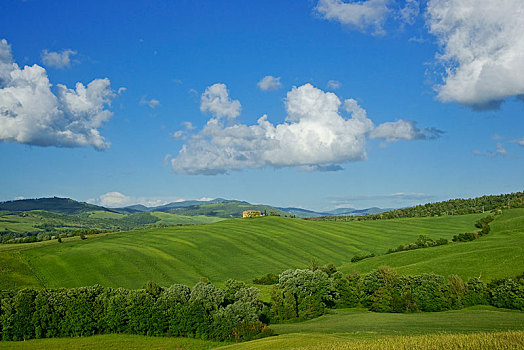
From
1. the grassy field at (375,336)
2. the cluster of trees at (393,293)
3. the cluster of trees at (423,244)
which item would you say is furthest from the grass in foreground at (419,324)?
the cluster of trees at (423,244)

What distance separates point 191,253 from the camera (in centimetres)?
14062

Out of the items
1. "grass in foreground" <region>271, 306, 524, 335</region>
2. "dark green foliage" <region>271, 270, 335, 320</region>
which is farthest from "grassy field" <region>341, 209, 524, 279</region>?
"dark green foliage" <region>271, 270, 335, 320</region>

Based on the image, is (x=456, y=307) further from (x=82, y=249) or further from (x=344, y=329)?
(x=82, y=249)

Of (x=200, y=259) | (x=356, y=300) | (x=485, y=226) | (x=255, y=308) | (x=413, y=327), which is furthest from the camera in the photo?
(x=485, y=226)

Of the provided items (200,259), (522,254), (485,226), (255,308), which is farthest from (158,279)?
(485,226)

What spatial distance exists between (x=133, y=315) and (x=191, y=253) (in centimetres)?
6779

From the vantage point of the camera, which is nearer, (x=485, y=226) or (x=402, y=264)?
(x=402, y=264)

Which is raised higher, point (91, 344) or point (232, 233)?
point (232, 233)

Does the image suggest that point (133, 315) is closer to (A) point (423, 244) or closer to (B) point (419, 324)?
(B) point (419, 324)

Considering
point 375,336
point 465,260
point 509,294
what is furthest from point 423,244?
point 375,336

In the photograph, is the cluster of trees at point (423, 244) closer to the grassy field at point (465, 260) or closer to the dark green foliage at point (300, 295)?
the grassy field at point (465, 260)

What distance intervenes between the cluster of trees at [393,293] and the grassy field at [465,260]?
1424 centimetres

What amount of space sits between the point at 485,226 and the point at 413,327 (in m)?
134

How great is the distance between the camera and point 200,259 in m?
136
